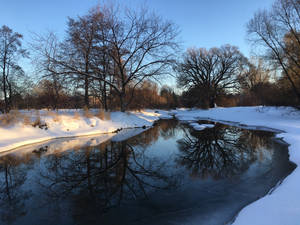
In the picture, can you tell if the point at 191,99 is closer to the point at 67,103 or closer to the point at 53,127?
the point at 67,103

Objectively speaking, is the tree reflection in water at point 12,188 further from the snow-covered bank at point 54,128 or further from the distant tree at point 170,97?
the distant tree at point 170,97

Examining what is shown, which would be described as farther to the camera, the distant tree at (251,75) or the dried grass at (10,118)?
the distant tree at (251,75)

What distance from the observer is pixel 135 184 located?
3840 mm

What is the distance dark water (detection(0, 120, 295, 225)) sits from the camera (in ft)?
8.85

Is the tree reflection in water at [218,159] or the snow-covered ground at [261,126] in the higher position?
the snow-covered ground at [261,126]

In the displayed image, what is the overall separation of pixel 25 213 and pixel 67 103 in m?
19.2

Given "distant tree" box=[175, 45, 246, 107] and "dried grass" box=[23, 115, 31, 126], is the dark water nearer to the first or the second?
"dried grass" box=[23, 115, 31, 126]

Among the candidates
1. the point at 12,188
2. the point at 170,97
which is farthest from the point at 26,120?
the point at 170,97

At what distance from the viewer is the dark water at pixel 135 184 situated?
270 centimetres

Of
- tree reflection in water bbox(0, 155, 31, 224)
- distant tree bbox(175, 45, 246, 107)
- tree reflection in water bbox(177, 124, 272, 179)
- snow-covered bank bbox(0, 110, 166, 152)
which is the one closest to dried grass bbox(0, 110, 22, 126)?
snow-covered bank bbox(0, 110, 166, 152)

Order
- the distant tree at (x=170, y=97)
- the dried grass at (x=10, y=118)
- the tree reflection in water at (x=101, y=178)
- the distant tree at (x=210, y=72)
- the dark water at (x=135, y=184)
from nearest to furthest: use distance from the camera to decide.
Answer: the dark water at (x=135, y=184) → the tree reflection in water at (x=101, y=178) → the dried grass at (x=10, y=118) → the distant tree at (x=210, y=72) → the distant tree at (x=170, y=97)

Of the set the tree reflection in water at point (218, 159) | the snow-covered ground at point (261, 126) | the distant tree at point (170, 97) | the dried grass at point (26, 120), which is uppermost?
the distant tree at point (170, 97)

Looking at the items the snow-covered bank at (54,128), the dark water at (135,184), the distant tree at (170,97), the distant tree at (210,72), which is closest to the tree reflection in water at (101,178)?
the dark water at (135,184)

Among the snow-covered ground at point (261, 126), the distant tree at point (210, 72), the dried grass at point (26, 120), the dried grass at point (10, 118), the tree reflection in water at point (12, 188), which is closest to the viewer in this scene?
the snow-covered ground at point (261, 126)
